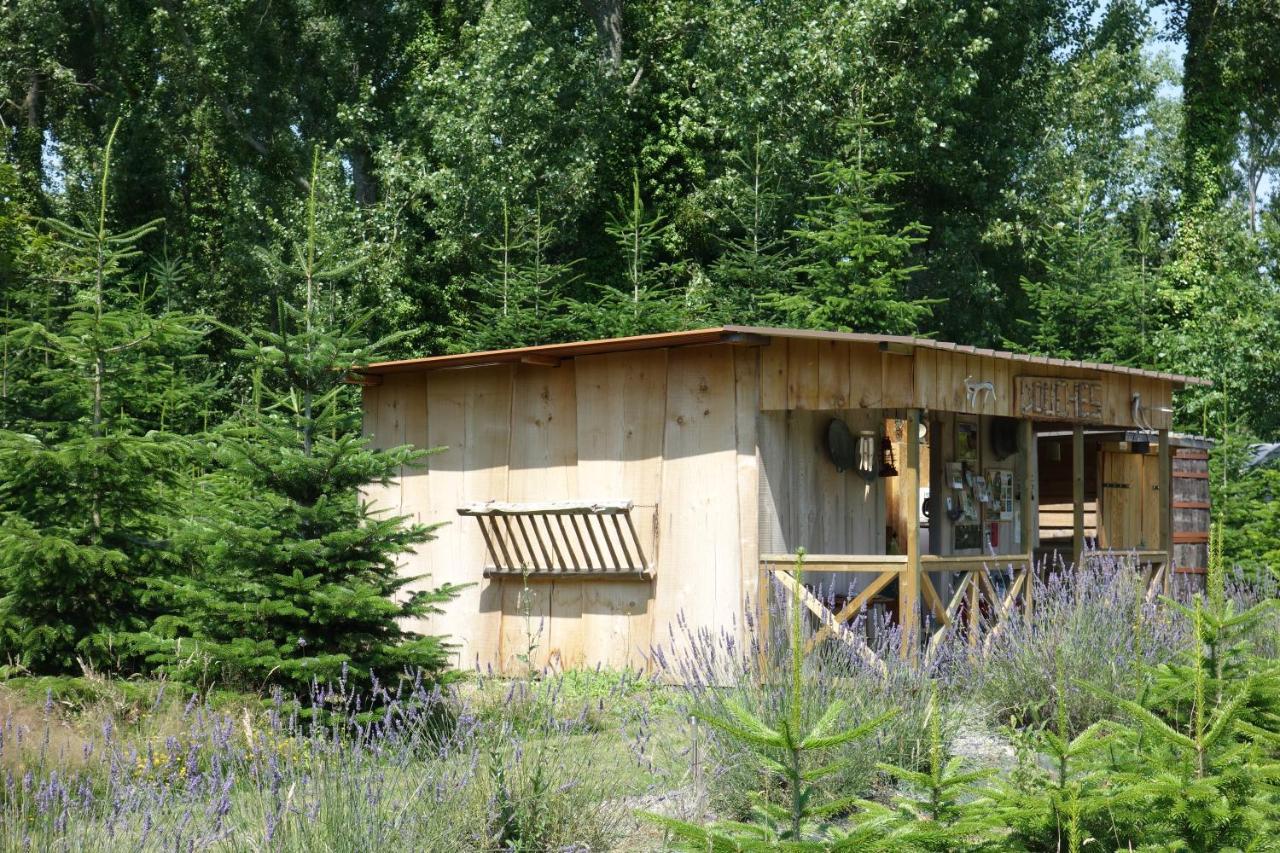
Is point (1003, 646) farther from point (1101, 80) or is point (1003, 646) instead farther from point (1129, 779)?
point (1101, 80)

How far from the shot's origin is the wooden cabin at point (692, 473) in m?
11.3

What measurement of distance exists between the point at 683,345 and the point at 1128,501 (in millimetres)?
9023

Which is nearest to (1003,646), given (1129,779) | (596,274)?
(1129,779)

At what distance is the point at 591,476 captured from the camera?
40.4 ft

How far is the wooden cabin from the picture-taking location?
11344 mm

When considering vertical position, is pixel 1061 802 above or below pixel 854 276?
below

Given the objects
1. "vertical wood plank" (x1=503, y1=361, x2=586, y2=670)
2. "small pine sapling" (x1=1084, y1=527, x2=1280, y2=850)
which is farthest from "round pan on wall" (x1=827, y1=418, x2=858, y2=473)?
"small pine sapling" (x1=1084, y1=527, x2=1280, y2=850)

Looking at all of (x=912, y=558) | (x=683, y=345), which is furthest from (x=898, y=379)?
(x=683, y=345)

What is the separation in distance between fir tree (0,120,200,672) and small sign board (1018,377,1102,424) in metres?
7.23

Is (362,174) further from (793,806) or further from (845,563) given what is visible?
(793,806)

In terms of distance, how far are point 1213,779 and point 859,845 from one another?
132 centimetres

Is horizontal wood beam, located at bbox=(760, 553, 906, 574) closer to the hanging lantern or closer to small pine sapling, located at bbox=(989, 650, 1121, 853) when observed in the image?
the hanging lantern

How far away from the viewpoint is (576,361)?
40.7 feet

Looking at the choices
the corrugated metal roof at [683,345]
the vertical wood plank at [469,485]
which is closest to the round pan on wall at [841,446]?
the corrugated metal roof at [683,345]
